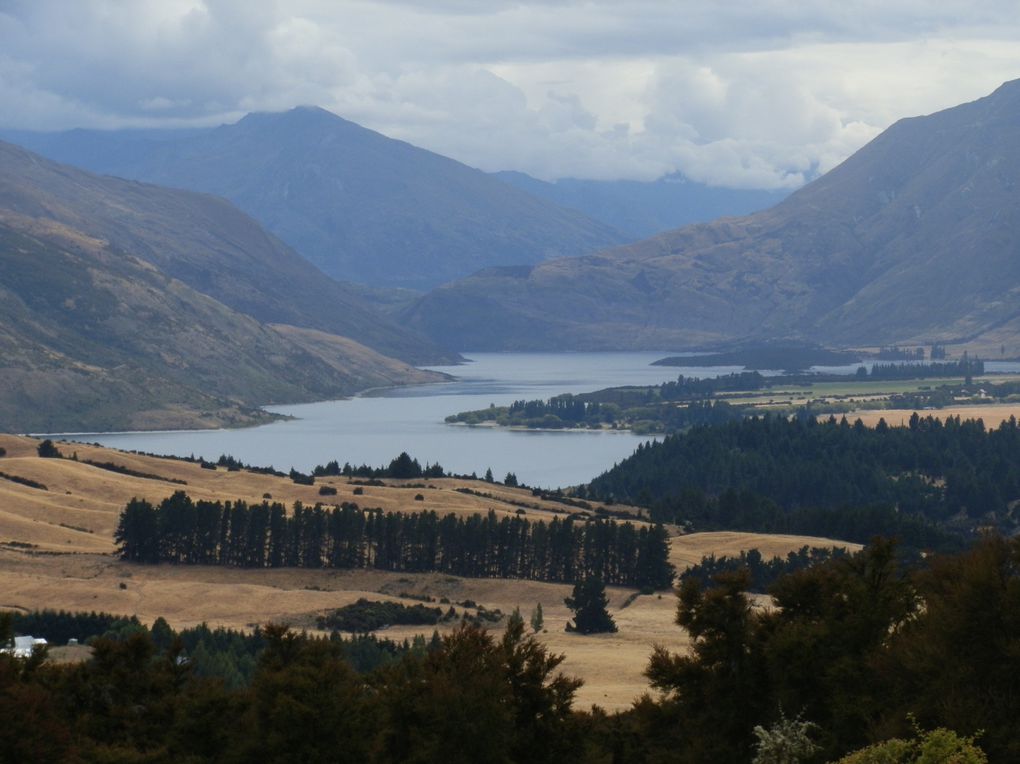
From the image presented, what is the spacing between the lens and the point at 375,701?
120 feet

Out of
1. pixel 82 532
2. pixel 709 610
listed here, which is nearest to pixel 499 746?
pixel 709 610

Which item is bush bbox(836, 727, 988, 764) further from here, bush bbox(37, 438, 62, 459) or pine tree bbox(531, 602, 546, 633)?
bush bbox(37, 438, 62, 459)

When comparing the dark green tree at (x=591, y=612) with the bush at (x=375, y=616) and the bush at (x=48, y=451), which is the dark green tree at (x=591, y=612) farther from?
the bush at (x=48, y=451)

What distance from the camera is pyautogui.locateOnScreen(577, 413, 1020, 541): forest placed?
129250mm

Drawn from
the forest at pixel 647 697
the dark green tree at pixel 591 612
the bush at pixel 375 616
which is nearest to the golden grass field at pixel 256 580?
the dark green tree at pixel 591 612

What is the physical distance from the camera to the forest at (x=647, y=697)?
3193 centimetres

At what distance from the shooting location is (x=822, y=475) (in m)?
152

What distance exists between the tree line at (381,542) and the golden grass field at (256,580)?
2.26 meters

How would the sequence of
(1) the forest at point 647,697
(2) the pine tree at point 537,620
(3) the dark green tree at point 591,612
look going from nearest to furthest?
A: 1. (1) the forest at point 647,697
2. (2) the pine tree at point 537,620
3. (3) the dark green tree at point 591,612

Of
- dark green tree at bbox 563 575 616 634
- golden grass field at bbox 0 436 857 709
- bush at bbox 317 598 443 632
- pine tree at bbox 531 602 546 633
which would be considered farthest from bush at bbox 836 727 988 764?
bush at bbox 317 598 443 632

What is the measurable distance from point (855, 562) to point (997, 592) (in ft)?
34.7

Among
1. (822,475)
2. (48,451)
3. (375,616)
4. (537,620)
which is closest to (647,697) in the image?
(537,620)

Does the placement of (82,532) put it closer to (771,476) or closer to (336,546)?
(336,546)

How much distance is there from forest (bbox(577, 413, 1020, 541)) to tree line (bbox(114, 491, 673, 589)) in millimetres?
23904
